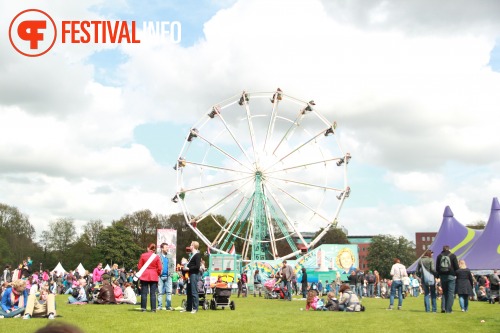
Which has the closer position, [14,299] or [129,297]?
[14,299]

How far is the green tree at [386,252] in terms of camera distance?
125463mm

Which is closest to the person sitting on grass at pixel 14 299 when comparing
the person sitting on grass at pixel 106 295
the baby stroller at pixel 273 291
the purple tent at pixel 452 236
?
the person sitting on grass at pixel 106 295

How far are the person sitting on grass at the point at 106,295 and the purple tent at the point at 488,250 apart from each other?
24.2m

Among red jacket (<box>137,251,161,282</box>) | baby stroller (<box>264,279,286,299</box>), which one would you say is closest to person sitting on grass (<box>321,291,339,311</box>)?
red jacket (<box>137,251,161,282</box>)

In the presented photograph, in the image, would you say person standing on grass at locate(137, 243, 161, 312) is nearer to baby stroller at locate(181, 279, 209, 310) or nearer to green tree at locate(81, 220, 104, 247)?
baby stroller at locate(181, 279, 209, 310)

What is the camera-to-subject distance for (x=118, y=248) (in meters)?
99.0

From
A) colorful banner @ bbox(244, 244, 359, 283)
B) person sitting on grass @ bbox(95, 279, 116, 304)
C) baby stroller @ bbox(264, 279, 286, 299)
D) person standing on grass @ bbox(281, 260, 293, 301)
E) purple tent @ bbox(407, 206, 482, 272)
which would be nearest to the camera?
person sitting on grass @ bbox(95, 279, 116, 304)

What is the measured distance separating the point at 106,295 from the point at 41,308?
7.17 metres

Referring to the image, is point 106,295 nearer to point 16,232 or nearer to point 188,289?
point 188,289

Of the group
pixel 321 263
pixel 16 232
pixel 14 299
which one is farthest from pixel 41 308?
pixel 16 232

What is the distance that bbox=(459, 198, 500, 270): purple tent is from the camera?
124 ft

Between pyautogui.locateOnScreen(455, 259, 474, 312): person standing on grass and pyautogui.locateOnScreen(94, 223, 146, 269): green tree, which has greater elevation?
pyautogui.locateOnScreen(94, 223, 146, 269): green tree

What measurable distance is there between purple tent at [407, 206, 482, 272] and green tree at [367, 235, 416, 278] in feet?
256

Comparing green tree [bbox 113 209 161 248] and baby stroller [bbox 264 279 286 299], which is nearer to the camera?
baby stroller [bbox 264 279 286 299]
